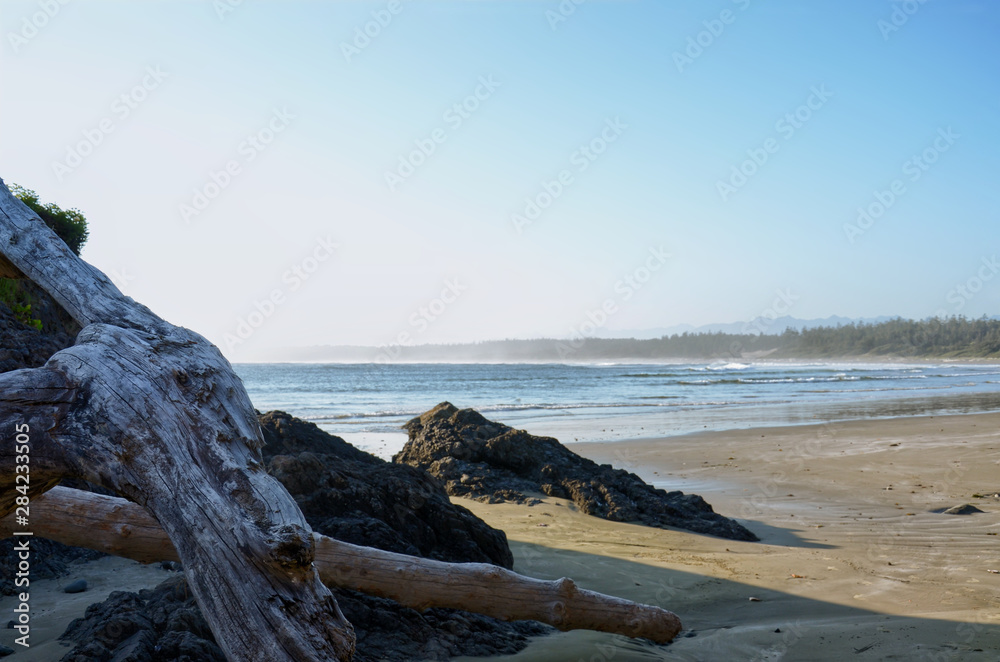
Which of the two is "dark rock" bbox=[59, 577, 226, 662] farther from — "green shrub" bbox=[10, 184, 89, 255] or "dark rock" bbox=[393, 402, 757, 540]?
"green shrub" bbox=[10, 184, 89, 255]

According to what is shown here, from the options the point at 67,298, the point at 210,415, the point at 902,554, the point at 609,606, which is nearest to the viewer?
the point at 210,415

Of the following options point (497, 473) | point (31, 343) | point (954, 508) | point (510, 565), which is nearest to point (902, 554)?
point (954, 508)

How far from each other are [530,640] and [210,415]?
2472 mm

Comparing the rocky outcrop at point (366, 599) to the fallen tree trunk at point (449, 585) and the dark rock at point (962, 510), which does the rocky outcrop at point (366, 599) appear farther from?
the dark rock at point (962, 510)

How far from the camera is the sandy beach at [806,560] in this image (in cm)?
375

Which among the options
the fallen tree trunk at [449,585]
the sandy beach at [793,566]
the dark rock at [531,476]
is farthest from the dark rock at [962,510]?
the fallen tree trunk at [449,585]

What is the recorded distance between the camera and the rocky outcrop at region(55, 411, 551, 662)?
302cm

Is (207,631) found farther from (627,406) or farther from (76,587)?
(627,406)

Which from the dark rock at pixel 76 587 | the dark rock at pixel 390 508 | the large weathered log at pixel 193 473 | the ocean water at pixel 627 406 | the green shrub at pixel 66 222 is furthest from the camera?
the ocean water at pixel 627 406

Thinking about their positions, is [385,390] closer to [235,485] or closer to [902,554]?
[902,554]

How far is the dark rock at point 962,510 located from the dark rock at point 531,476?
2.38 m

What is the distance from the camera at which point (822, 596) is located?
4629mm

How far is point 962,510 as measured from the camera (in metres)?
7.12

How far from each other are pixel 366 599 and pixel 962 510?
6.72 m
